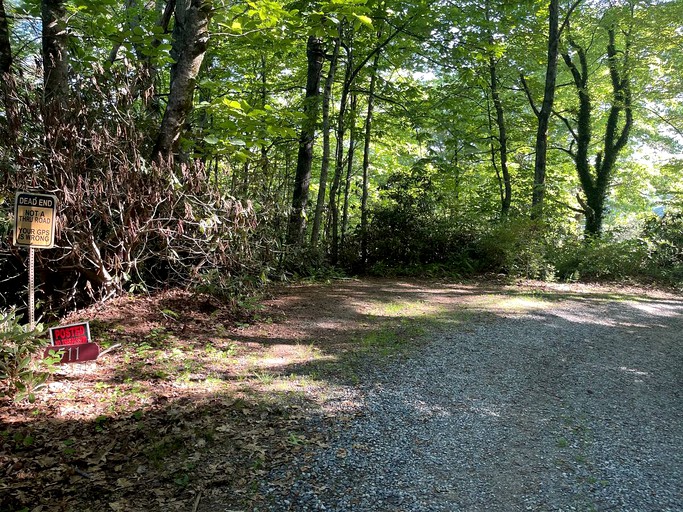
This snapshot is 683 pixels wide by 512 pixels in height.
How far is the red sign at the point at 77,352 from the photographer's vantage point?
3973 millimetres

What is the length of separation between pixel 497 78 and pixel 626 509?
16232mm

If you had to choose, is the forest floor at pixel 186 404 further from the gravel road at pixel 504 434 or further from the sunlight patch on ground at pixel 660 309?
the sunlight patch on ground at pixel 660 309

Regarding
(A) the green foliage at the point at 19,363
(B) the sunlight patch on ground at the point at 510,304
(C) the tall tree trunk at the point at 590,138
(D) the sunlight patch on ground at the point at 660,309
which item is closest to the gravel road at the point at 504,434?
(B) the sunlight patch on ground at the point at 510,304

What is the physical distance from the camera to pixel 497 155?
61.4ft

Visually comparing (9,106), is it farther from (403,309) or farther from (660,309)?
(660,309)

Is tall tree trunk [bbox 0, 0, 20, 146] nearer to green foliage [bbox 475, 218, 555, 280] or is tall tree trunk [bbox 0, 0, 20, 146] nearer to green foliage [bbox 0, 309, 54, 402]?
green foliage [bbox 0, 309, 54, 402]

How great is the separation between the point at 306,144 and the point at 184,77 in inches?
190

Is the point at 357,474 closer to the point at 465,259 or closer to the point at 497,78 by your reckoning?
the point at 465,259

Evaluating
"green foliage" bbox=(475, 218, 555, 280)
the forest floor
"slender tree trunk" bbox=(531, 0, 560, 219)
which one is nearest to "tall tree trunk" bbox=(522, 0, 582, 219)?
"slender tree trunk" bbox=(531, 0, 560, 219)

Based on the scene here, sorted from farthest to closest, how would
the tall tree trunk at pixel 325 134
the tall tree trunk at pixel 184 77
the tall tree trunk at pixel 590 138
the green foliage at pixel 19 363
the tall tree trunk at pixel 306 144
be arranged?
the tall tree trunk at pixel 590 138 < the tall tree trunk at pixel 306 144 < the tall tree trunk at pixel 325 134 < the tall tree trunk at pixel 184 77 < the green foliage at pixel 19 363

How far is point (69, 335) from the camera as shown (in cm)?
398

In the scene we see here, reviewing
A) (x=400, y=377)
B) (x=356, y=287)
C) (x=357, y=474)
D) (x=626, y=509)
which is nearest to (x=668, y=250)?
(x=356, y=287)

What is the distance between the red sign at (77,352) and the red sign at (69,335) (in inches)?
1.4

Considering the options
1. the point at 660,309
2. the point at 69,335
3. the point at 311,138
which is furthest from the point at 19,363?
the point at 660,309
